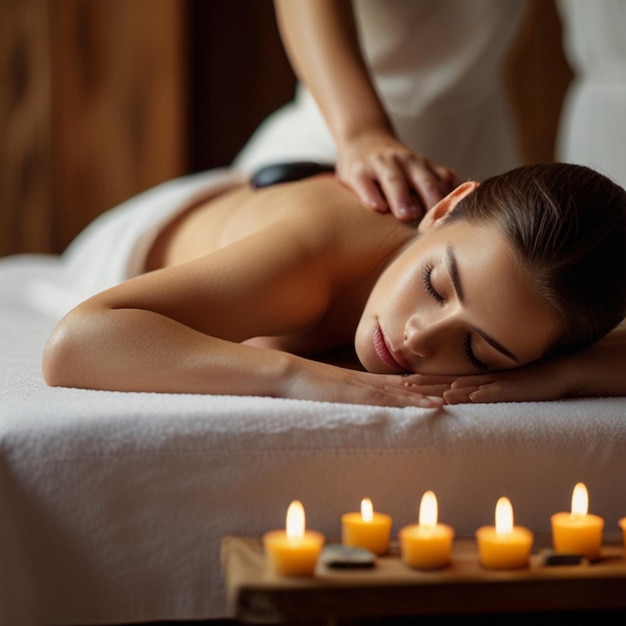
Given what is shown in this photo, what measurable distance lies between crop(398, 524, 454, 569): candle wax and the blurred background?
269cm

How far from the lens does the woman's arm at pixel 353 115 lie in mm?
1642

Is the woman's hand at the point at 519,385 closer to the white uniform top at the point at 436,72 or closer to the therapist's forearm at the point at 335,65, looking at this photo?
the therapist's forearm at the point at 335,65

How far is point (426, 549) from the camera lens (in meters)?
1.00

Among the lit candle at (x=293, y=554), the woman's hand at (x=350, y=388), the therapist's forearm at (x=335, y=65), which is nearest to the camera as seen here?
the lit candle at (x=293, y=554)

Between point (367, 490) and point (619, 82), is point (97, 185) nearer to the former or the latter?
point (619, 82)

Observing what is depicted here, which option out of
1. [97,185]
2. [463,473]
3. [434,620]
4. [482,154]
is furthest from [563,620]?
[97,185]

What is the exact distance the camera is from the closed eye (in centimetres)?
134

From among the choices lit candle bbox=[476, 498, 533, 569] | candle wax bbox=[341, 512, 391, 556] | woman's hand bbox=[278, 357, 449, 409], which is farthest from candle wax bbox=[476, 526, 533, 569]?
woman's hand bbox=[278, 357, 449, 409]

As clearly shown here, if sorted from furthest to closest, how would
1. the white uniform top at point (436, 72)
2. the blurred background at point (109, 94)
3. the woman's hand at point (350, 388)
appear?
the blurred background at point (109, 94) → the white uniform top at point (436, 72) → the woman's hand at point (350, 388)

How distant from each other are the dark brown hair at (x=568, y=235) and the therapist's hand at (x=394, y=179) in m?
0.20

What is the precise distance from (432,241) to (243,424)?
43cm

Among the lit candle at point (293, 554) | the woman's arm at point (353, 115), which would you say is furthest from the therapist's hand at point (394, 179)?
the lit candle at point (293, 554)

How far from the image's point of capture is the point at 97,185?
140 inches

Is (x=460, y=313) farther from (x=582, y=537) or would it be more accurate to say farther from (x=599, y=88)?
(x=599, y=88)
